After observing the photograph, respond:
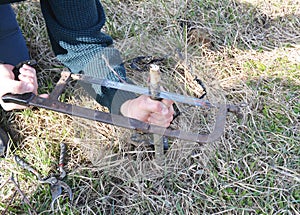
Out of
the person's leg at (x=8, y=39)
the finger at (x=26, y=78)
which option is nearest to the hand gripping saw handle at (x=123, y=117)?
the finger at (x=26, y=78)

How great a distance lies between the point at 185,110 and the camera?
126 cm

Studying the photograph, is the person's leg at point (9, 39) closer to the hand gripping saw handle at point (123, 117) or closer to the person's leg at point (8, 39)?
the person's leg at point (8, 39)

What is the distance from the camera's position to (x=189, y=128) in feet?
4.00

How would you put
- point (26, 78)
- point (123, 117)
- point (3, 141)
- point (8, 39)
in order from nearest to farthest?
1. point (123, 117)
2. point (26, 78)
3. point (3, 141)
4. point (8, 39)

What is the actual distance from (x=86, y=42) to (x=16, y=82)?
264mm

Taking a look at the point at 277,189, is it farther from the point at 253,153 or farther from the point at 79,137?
the point at 79,137

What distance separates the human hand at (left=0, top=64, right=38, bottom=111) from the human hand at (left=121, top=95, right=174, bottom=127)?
0.28 metres

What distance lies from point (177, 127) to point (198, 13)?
63cm

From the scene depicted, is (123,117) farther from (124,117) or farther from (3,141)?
(3,141)

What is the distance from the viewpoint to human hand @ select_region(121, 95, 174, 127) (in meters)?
0.92

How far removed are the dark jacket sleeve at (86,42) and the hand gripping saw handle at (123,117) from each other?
0.28ft

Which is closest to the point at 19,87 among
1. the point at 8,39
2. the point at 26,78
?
the point at 26,78

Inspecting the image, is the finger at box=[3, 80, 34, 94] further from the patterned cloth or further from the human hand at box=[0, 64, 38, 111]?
the patterned cloth

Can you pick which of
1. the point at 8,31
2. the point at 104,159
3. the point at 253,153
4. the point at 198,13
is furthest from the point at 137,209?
the point at 198,13
